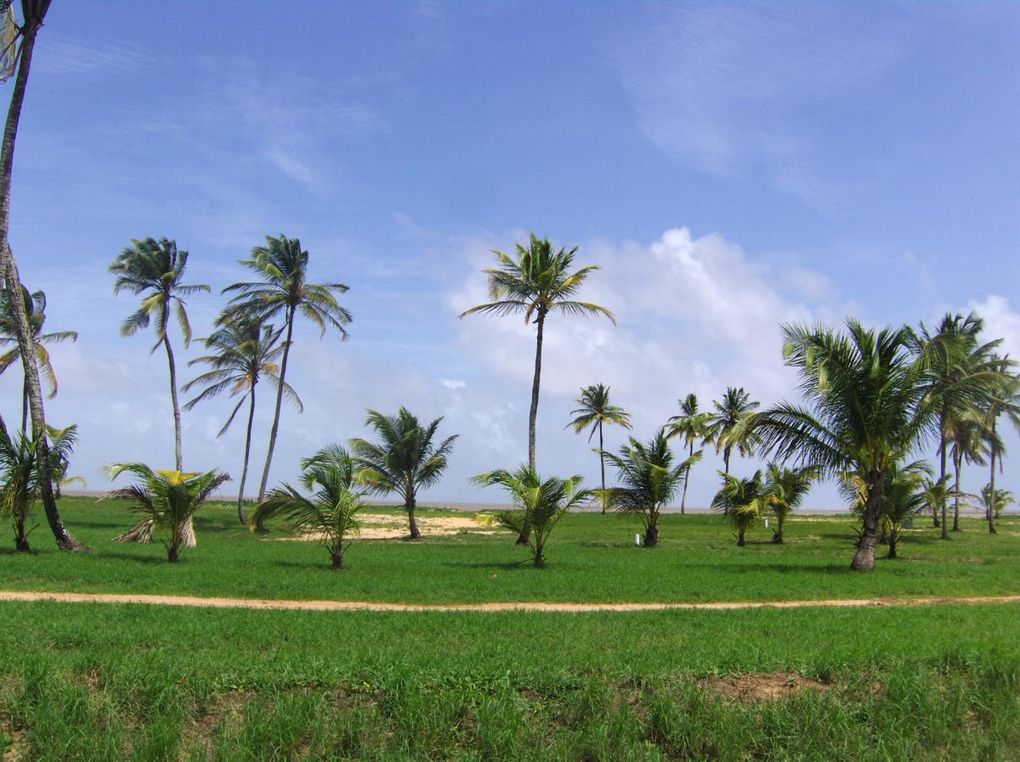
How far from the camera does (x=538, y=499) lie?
20.1 meters

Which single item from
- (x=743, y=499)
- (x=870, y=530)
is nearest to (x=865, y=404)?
(x=870, y=530)

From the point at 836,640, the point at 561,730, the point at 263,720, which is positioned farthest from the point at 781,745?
the point at 263,720

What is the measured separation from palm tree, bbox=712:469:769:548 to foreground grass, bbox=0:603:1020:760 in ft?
69.8

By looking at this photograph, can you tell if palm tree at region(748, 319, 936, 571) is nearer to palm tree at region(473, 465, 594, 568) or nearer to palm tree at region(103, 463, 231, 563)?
palm tree at region(473, 465, 594, 568)

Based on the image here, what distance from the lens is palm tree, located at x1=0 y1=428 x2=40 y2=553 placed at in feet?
Result: 62.1

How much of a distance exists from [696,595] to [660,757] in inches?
322

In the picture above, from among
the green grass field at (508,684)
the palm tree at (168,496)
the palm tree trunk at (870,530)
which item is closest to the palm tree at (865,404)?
the palm tree trunk at (870,530)

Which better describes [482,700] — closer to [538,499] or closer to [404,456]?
[538,499]

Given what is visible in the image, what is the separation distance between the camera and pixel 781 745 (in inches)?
287

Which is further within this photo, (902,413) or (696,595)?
(902,413)

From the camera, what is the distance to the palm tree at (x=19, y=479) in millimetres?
18922

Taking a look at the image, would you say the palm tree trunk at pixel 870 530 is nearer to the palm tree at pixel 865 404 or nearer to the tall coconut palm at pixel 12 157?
the palm tree at pixel 865 404

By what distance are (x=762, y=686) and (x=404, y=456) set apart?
24.1 m

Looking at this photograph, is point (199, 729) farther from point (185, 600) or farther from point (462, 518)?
point (462, 518)
